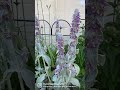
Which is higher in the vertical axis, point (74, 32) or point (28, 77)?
point (74, 32)

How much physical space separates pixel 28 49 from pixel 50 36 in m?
0.11

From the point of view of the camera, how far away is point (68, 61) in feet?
3.48

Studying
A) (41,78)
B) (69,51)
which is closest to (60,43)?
(69,51)

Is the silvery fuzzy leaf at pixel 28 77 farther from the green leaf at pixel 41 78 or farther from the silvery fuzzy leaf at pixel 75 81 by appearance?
the silvery fuzzy leaf at pixel 75 81

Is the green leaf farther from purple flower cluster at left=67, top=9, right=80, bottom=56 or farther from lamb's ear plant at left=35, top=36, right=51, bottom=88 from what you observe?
purple flower cluster at left=67, top=9, right=80, bottom=56

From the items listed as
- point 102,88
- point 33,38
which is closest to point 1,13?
point 33,38

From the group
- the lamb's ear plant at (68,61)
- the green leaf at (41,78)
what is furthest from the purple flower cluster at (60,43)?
the green leaf at (41,78)

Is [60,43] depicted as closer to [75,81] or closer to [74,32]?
[74,32]

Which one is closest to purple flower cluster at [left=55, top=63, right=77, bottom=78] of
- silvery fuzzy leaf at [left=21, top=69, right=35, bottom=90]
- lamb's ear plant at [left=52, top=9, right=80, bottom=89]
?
lamb's ear plant at [left=52, top=9, right=80, bottom=89]

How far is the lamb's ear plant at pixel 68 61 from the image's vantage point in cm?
103

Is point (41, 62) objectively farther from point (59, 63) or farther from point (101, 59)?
point (101, 59)

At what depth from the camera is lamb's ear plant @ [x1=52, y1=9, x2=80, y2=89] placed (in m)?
1.03

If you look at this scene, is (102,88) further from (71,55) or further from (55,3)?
(55,3)

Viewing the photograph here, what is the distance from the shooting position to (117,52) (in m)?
1.04
